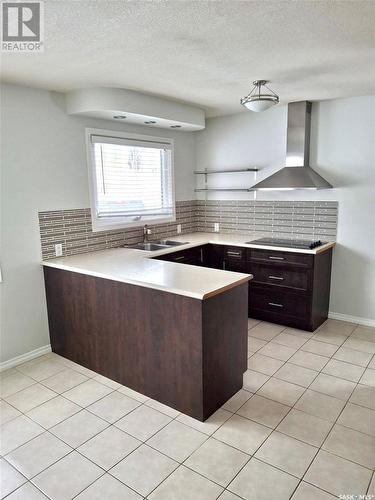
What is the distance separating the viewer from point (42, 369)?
2955 mm

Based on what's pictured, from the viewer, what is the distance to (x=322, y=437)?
2.09 meters

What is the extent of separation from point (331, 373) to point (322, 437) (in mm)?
805

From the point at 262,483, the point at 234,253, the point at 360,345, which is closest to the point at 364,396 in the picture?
the point at 360,345

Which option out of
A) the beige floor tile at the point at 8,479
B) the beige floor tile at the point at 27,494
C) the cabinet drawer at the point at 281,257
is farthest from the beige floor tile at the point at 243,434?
the cabinet drawer at the point at 281,257

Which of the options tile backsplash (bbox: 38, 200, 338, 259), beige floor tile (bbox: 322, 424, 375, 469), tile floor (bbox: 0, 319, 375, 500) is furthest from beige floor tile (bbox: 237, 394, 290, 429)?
tile backsplash (bbox: 38, 200, 338, 259)

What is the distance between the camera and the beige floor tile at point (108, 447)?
1.95m

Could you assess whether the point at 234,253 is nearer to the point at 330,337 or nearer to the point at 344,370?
the point at 330,337

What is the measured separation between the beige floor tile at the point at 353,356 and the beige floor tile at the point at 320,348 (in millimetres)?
52

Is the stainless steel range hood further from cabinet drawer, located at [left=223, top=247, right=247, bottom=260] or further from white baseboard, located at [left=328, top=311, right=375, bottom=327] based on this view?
white baseboard, located at [left=328, top=311, right=375, bottom=327]

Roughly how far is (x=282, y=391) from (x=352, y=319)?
1.67 m

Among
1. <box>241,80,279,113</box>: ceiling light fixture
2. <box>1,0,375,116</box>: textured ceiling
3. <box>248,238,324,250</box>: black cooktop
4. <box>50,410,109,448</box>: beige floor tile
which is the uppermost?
<box>1,0,375,116</box>: textured ceiling

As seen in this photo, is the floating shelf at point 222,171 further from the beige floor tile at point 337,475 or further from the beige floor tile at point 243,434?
the beige floor tile at point 337,475

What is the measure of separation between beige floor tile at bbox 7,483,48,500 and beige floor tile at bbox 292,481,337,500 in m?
1.24

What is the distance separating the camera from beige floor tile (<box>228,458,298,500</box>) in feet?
5.60
